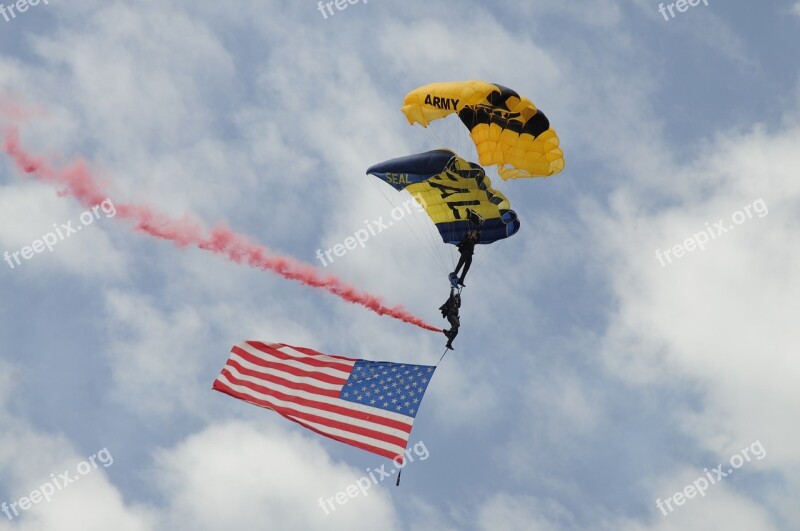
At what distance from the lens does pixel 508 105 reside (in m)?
31.6

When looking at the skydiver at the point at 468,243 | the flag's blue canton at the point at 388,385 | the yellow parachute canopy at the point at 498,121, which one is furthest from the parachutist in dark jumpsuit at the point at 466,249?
the flag's blue canton at the point at 388,385

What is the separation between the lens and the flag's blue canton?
30.2m

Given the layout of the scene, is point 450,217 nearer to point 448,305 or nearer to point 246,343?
point 448,305

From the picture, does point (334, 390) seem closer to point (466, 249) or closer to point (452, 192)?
point (466, 249)

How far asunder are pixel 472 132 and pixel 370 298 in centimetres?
592

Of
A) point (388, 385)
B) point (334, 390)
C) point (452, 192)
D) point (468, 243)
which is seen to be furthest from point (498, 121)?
point (334, 390)

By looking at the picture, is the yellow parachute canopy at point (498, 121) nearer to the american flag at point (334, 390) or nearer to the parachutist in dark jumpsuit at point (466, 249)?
the parachutist in dark jumpsuit at point (466, 249)

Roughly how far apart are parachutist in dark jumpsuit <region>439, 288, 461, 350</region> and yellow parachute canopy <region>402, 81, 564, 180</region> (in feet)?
11.9

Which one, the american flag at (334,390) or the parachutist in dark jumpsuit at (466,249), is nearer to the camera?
the american flag at (334,390)

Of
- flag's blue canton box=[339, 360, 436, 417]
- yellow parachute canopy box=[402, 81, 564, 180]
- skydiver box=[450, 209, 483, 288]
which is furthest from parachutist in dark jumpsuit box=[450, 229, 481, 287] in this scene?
flag's blue canton box=[339, 360, 436, 417]

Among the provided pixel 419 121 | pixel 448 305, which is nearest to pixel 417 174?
pixel 419 121

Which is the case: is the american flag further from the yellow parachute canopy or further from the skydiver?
the yellow parachute canopy

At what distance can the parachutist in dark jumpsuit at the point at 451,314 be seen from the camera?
3139cm

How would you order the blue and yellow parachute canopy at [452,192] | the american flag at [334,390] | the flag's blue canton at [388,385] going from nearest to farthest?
the american flag at [334,390], the flag's blue canton at [388,385], the blue and yellow parachute canopy at [452,192]
